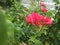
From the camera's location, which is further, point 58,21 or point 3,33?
point 58,21

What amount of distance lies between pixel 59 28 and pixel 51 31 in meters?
0.08

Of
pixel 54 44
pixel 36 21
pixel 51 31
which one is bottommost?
pixel 54 44

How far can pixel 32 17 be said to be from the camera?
158 centimetres

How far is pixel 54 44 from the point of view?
78.4 inches

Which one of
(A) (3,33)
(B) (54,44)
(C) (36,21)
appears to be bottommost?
(B) (54,44)

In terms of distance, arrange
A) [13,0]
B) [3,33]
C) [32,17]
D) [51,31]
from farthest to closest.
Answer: [13,0]
[51,31]
[32,17]
[3,33]

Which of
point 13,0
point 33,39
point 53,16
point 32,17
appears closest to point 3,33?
point 32,17

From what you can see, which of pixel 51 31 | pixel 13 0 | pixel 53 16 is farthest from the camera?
pixel 13 0

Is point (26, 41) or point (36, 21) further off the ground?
point (36, 21)

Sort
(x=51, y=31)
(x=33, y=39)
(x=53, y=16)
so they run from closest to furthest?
(x=33, y=39)
(x=51, y=31)
(x=53, y=16)

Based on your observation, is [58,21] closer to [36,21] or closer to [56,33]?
[56,33]

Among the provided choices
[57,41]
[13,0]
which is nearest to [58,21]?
A: [57,41]

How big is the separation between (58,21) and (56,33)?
0.39 ft

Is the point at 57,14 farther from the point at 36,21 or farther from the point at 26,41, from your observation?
the point at 36,21
